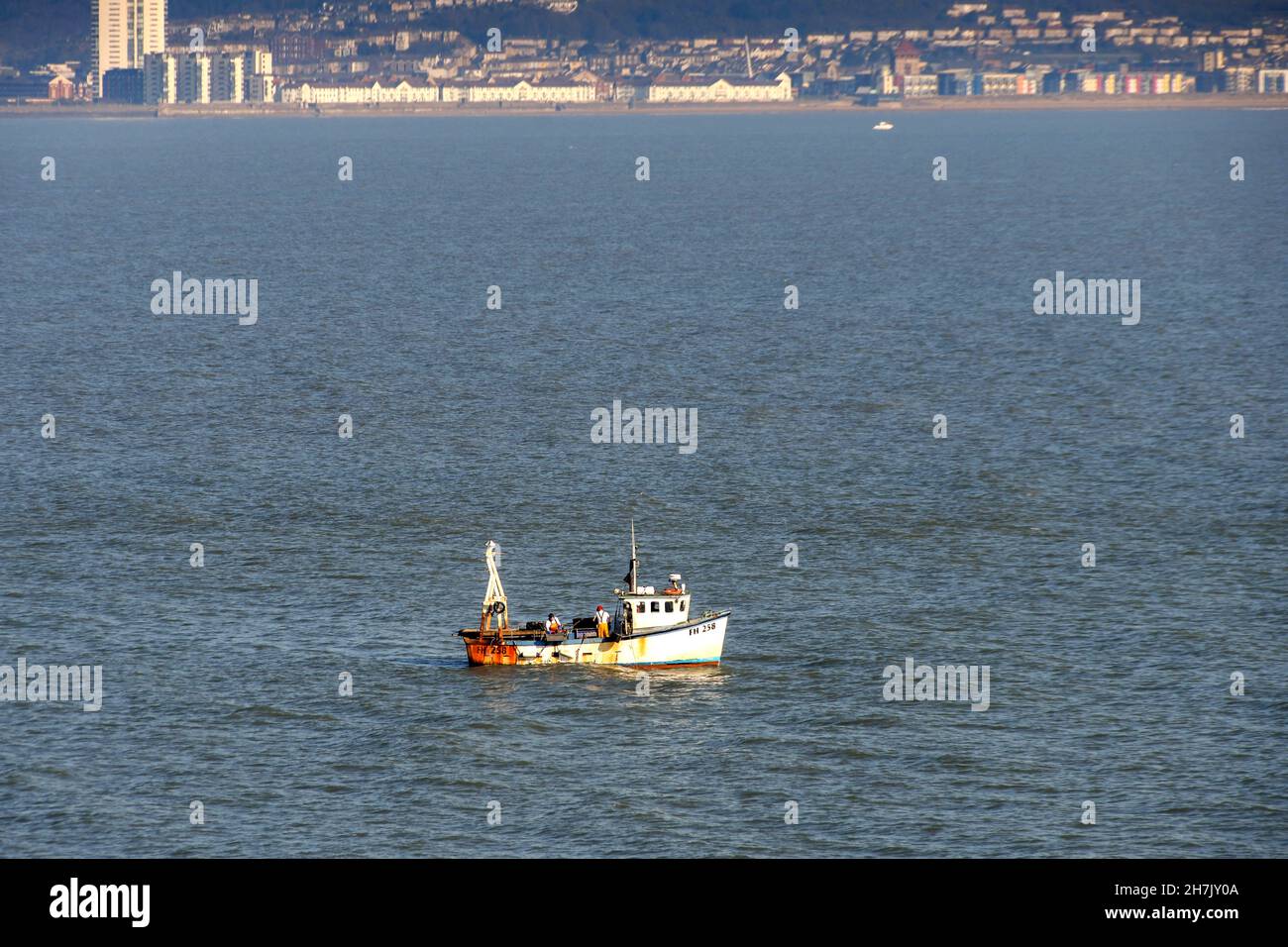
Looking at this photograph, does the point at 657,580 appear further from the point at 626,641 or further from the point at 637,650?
the point at 626,641

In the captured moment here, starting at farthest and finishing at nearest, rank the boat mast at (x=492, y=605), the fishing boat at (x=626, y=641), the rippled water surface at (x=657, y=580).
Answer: the boat mast at (x=492, y=605) < the fishing boat at (x=626, y=641) < the rippled water surface at (x=657, y=580)

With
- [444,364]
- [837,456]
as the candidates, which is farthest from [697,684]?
[444,364]

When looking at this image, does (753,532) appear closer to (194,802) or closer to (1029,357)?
(194,802)

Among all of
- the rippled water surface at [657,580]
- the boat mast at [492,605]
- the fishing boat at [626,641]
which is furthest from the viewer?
the boat mast at [492,605]

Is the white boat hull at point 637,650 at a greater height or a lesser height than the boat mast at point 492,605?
lesser

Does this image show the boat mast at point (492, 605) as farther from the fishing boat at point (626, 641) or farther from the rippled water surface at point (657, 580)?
the rippled water surface at point (657, 580)

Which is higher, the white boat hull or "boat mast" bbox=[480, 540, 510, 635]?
"boat mast" bbox=[480, 540, 510, 635]

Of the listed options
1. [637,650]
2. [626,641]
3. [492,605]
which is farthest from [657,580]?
[492,605]

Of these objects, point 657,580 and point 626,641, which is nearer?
point 626,641

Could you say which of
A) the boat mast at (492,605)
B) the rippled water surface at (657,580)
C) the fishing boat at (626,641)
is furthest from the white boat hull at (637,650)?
the boat mast at (492,605)

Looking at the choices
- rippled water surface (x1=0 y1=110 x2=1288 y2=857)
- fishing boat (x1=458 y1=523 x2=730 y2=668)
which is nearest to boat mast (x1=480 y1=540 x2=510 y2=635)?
fishing boat (x1=458 y1=523 x2=730 y2=668)

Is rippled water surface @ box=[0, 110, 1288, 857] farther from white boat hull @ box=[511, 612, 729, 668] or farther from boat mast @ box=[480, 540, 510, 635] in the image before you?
boat mast @ box=[480, 540, 510, 635]
